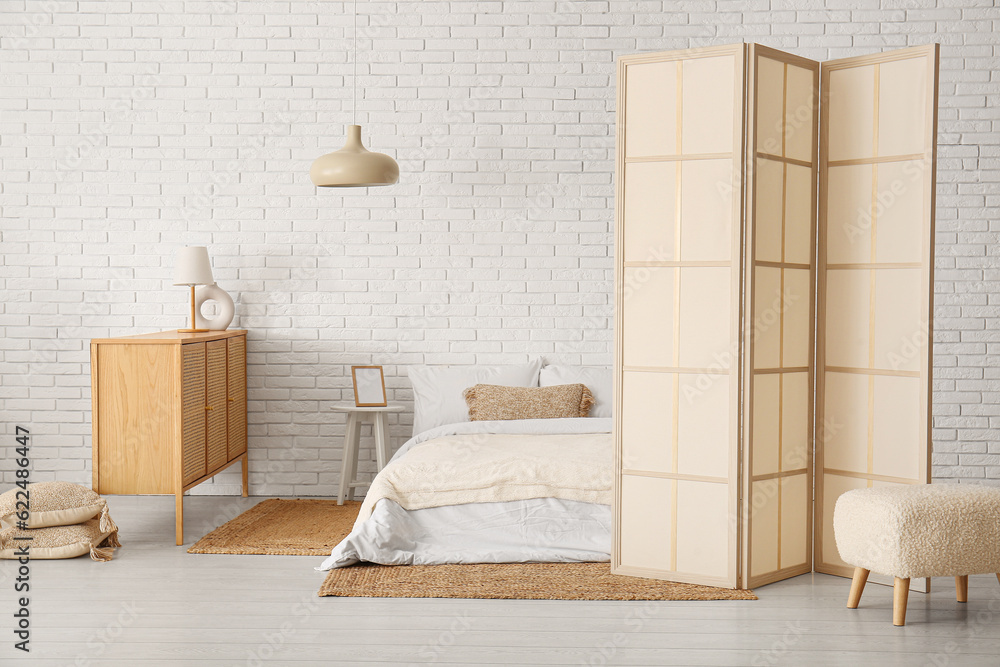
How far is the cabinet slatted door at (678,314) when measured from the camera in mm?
3396

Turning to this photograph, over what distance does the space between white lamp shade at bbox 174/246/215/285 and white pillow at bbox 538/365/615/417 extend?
2.07m

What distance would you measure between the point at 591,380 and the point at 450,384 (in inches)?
33.1

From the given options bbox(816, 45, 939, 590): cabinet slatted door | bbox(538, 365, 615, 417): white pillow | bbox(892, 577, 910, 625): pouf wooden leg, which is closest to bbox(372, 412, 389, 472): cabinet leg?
bbox(538, 365, 615, 417): white pillow

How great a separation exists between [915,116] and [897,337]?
2.88ft

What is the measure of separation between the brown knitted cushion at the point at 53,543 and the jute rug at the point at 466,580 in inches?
17.1

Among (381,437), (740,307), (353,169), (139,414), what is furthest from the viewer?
(381,437)

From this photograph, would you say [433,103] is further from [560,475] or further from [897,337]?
[897,337]

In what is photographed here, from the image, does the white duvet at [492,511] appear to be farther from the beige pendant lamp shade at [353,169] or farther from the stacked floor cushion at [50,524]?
the beige pendant lamp shade at [353,169]

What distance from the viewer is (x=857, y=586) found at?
10.5 ft

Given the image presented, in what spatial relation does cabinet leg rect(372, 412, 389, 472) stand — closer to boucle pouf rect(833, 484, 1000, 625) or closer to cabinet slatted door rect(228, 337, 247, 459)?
cabinet slatted door rect(228, 337, 247, 459)

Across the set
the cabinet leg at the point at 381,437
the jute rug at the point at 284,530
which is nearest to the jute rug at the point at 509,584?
the jute rug at the point at 284,530

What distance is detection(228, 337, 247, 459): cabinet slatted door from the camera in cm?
500

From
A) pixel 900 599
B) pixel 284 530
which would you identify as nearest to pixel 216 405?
pixel 284 530

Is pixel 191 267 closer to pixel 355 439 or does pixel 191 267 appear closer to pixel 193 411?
pixel 193 411
